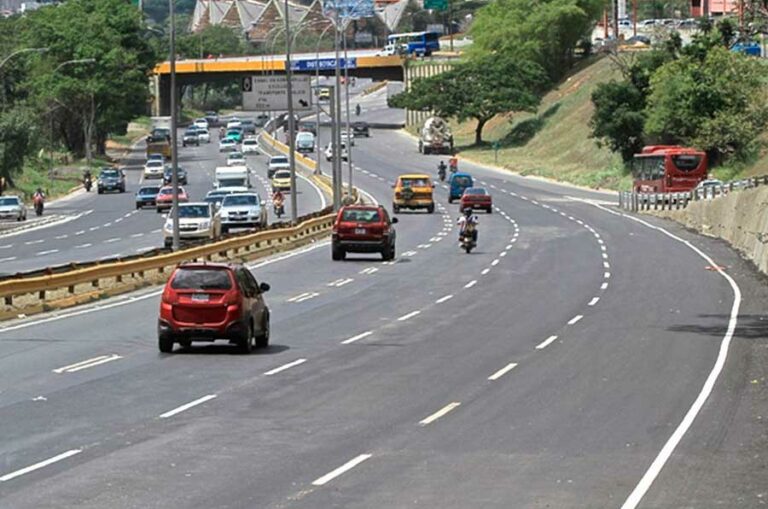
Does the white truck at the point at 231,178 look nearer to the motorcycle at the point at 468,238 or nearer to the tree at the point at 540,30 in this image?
the motorcycle at the point at 468,238

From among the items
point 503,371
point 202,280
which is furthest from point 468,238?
point 503,371

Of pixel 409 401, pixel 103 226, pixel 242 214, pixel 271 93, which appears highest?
pixel 271 93

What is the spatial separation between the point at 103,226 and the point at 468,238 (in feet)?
89.5

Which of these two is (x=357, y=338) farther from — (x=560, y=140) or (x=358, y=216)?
(x=560, y=140)

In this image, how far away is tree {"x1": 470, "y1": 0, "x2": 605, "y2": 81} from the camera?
510 ft

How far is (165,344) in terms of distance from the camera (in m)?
28.2

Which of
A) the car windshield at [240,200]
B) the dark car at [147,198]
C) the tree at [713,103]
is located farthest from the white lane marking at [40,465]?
the tree at [713,103]

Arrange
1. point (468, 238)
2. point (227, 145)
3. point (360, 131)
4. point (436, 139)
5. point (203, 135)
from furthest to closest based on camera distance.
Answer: point (360, 131)
point (203, 135)
point (227, 145)
point (436, 139)
point (468, 238)

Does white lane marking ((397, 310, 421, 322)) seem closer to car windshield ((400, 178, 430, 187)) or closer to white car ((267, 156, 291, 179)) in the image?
car windshield ((400, 178, 430, 187))

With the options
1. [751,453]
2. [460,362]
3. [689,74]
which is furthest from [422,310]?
[689,74]

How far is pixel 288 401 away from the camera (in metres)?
22.2

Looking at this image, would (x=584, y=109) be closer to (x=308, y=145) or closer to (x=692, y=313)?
(x=308, y=145)

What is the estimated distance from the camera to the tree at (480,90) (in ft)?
Answer: 457

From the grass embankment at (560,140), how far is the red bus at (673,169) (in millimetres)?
19745
